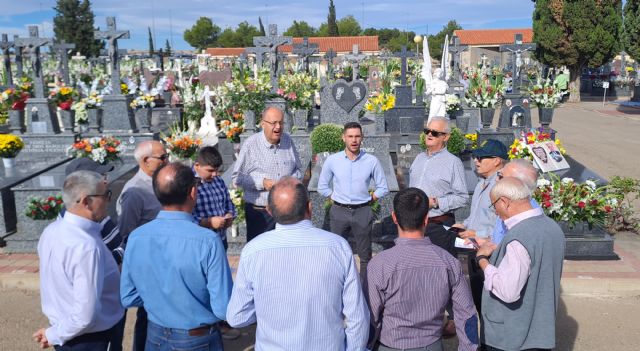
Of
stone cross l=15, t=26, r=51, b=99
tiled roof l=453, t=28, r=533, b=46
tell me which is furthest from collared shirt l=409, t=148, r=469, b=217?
tiled roof l=453, t=28, r=533, b=46

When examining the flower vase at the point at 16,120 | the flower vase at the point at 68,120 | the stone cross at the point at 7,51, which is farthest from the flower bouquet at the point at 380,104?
the stone cross at the point at 7,51

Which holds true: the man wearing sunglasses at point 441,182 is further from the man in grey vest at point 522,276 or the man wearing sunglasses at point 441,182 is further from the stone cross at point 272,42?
the stone cross at point 272,42

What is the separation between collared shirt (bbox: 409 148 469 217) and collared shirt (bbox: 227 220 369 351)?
2.13 meters

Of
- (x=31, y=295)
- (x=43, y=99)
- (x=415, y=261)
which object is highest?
(x=43, y=99)

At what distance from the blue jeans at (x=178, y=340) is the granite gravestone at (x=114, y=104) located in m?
10.2

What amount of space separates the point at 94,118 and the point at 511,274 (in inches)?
458

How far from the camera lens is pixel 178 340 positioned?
8.92ft

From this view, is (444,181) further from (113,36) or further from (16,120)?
(16,120)

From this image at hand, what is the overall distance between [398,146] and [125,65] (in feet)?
106

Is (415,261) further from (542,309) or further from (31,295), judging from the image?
(31,295)

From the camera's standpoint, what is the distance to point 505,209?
2.86 metres

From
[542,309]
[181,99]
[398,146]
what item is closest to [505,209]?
[542,309]

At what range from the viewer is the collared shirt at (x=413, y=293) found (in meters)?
2.57

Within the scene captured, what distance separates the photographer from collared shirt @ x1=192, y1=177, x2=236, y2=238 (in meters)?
4.07
